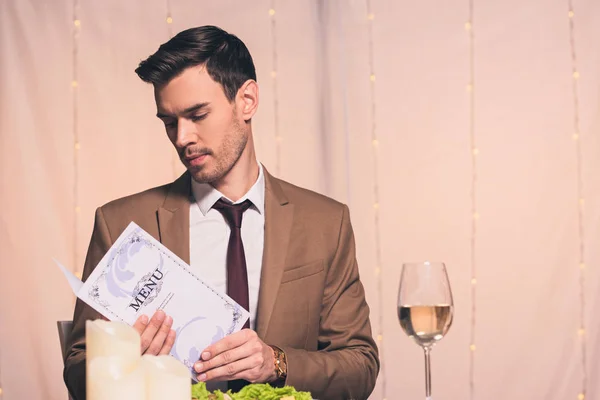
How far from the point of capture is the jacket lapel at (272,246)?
2.01 m

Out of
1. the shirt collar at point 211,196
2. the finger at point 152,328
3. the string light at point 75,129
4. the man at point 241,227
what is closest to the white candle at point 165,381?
the finger at point 152,328

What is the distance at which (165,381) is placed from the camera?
803 millimetres

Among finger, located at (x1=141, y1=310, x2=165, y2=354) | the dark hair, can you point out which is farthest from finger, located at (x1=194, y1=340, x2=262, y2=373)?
the dark hair

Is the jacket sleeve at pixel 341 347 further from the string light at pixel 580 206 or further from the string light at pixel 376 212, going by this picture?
the string light at pixel 580 206

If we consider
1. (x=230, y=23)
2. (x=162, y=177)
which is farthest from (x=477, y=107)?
(x=162, y=177)

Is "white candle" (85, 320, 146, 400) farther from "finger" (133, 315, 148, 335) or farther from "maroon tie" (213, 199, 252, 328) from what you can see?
"maroon tie" (213, 199, 252, 328)

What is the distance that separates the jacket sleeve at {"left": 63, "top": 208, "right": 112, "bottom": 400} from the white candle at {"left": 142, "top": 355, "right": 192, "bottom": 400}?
1018mm

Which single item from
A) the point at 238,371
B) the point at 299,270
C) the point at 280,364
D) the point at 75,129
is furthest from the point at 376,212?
the point at 238,371

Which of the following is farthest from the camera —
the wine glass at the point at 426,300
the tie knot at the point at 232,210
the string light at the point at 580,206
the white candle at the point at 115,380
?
the string light at the point at 580,206

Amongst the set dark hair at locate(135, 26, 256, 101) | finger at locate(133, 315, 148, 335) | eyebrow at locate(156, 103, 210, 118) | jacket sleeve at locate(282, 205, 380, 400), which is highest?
dark hair at locate(135, 26, 256, 101)

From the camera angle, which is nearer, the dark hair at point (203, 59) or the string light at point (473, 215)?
the dark hair at point (203, 59)

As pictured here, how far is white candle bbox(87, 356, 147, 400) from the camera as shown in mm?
764

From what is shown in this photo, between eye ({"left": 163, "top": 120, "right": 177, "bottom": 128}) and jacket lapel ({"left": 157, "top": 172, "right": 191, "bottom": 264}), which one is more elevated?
eye ({"left": 163, "top": 120, "right": 177, "bottom": 128})

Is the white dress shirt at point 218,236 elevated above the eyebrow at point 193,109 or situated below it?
below
